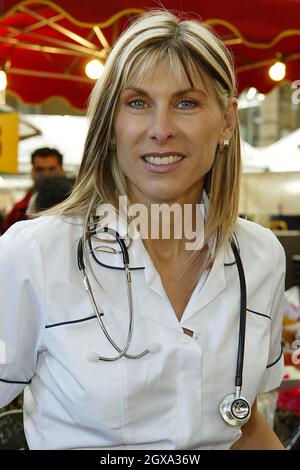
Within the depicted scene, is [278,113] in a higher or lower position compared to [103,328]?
higher

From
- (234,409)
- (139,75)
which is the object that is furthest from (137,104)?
(234,409)

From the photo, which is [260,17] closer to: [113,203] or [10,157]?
[10,157]

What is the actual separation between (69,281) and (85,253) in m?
0.05

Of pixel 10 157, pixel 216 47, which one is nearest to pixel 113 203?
pixel 216 47

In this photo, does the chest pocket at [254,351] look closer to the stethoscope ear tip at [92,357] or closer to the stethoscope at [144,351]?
the stethoscope at [144,351]

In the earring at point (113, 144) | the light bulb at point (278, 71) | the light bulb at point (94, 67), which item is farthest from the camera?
the light bulb at point (94, 67)

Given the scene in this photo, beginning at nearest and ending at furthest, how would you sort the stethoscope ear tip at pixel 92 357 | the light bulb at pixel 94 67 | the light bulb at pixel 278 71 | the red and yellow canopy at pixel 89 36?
the stethoscope ear tip at pixel 92 357
the red and yellow canopy at pixel 89 36
the light bulb at pixel 278 71
the light bulb at pixel 94 67

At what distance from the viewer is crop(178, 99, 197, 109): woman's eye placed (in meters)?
1.04

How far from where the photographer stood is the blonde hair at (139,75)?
40.5 inches

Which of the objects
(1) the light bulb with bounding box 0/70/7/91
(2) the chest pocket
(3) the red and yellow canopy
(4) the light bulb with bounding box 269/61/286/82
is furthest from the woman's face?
(1) the light bulb with bounding box 0/70/7/91

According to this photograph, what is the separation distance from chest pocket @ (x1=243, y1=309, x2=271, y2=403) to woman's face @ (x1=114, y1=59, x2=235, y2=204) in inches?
9.8

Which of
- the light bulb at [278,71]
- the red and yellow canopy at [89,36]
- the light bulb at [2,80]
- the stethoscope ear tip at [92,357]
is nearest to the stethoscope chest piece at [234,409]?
the stethoscope ear tip at [92,357]

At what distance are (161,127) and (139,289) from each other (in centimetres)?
25

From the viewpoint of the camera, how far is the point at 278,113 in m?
11.4
